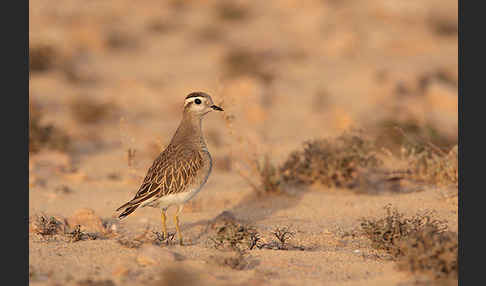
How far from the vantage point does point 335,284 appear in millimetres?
5137

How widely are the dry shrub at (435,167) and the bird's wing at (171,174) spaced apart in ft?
10.4

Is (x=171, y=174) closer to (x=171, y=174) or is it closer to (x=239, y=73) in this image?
(x=171, y=174)

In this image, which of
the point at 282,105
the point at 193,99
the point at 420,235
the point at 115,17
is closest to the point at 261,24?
the point at 115,17

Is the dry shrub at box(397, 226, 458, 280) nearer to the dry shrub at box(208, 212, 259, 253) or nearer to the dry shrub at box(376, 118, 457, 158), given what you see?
the dry shrub at box(208, 212, 259, 253)

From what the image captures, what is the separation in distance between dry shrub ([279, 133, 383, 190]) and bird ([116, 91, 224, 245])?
2339 mm

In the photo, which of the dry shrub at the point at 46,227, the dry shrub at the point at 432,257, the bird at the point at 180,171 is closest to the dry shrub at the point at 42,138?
the dry shrub at the point at 46,227

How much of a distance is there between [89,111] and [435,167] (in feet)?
25.3

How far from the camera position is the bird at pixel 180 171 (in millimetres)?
6457

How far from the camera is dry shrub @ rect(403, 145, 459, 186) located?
8492mm

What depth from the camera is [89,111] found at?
13.8 metres

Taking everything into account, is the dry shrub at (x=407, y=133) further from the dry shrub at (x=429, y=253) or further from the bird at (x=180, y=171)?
the dry shrub at (x=429, y=253)

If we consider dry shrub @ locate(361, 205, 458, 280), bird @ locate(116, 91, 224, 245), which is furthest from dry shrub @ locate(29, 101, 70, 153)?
dry shrub @ locate(361, 205, 458, 280)

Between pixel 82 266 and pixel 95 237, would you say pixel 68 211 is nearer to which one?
pixel 95 237

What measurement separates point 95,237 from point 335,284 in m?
2.53
